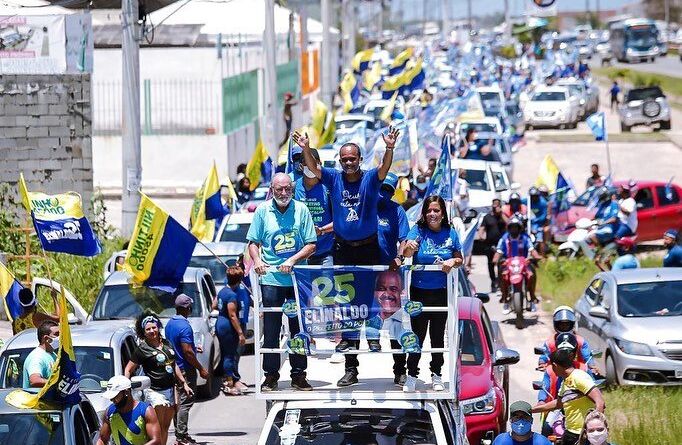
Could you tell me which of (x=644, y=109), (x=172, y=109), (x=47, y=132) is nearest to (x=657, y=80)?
(x=644, y=109)

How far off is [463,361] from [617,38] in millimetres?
94375

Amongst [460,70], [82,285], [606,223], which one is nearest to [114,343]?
[82,285]

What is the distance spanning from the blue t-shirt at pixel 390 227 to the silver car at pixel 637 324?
606 cm

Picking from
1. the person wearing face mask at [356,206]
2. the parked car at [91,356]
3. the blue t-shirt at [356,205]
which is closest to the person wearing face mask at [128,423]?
the parked car at [91,356]

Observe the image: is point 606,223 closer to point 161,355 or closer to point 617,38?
point 161,355

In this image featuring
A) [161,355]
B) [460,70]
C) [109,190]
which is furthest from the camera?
[460,70]

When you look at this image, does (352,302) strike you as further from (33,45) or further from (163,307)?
(33,45)

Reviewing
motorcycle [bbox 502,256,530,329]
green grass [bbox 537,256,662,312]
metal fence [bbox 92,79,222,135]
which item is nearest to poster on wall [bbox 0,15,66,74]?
green grass [bbox 537,256,662,312]

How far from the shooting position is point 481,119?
125ft

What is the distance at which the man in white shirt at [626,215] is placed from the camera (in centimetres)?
2514

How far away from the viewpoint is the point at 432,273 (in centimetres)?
1020

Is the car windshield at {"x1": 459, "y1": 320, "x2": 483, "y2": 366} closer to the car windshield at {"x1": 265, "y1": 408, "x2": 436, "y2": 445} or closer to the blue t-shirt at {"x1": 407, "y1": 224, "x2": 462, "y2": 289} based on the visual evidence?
the blue t-shirt at {"x1": 407, "y1": 224, "x2": 462, "y2": 289}

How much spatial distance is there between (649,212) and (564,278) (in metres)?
4.49

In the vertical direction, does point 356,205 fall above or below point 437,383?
above
